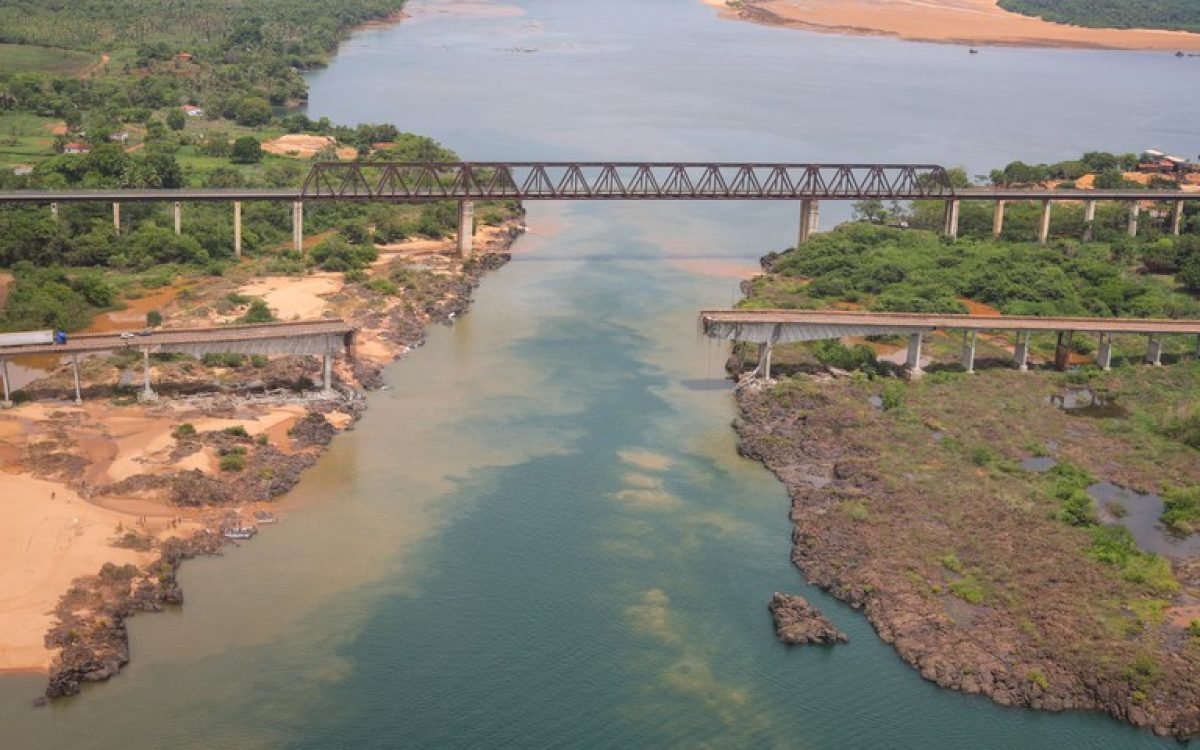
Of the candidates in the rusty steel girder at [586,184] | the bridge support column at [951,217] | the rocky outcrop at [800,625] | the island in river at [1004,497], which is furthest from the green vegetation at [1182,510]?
the bridge support column at [951,217]

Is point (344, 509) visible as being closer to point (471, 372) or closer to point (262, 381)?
point (262, 381)

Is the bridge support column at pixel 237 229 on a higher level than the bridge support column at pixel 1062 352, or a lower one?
higher

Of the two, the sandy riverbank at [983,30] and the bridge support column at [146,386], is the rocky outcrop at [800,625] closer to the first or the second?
the bridge support column at [146,386]

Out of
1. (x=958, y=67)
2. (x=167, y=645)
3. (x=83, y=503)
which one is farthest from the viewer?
(x=958, y=67)

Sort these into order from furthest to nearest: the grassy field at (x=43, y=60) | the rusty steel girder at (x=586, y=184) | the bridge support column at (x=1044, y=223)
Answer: the grassy field at (x=43, y=60) < the bridge support column at (x=1044, y=223) < the rusty steel girder at (x=586, y=184)

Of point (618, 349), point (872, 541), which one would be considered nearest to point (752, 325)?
point (618, 349)

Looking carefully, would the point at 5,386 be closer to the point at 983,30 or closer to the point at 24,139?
the point at 24,139

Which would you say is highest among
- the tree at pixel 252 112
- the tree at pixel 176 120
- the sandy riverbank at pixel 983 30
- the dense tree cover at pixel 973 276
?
the sandy riverbank at pixel 983 30
